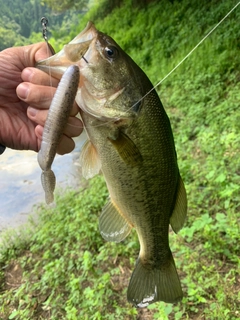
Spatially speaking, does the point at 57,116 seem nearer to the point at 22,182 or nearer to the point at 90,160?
the point at 90,160

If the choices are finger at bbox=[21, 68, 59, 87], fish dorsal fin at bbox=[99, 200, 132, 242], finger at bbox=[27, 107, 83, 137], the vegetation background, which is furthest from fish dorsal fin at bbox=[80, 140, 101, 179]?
the vegetation background

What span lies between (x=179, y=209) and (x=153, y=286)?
488 millimetres

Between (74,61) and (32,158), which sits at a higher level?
(74,61)

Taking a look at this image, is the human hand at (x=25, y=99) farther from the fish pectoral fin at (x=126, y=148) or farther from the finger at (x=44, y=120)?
the fish pectoral fin at (x=126, y=148)

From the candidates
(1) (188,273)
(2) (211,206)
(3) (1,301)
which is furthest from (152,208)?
(3) (1,301)

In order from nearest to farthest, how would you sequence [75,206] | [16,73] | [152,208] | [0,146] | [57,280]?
1. [152,208]
2. [16,73]
3. [0,146]
4. [57,280]
5. [75,206]

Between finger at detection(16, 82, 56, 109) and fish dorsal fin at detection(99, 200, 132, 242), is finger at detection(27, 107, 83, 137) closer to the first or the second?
finger at detection(16, 82, 56, 109)

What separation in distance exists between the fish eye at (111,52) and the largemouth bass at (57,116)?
24cm

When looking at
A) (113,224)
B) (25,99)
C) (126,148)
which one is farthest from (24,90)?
(113,224)

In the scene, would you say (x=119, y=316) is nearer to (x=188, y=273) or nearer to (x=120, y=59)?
(x=188, y=273)

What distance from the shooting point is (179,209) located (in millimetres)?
1826

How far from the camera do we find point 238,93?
5.72 meters

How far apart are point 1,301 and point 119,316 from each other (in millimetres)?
1550

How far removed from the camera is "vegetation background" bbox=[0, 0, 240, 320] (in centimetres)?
299
